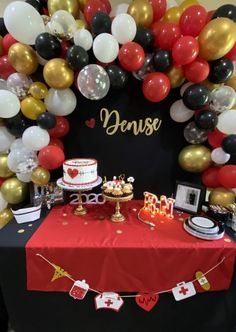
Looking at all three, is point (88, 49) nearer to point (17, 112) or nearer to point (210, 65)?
point (17, 112)

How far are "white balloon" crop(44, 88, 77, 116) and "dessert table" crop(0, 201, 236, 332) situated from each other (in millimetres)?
701

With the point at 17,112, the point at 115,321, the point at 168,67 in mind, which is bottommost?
the point at 115,321

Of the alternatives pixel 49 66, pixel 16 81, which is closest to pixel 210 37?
pixel 49 66

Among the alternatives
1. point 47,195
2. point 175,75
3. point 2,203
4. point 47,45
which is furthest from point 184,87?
point 2,203

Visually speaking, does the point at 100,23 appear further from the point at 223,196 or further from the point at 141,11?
the point at 223,196

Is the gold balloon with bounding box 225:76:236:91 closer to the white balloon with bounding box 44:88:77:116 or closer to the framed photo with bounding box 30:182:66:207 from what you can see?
the white balloon with bounding box 44:88:77:116

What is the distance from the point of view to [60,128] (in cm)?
130

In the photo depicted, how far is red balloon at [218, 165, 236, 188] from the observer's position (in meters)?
1.19

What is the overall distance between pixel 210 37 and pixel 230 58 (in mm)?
224

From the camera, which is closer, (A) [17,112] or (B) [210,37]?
(B) [210,37]

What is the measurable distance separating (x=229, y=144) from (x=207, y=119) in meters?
0.19

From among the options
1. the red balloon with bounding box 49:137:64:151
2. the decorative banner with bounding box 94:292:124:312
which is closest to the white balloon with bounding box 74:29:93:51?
the red balloon with bounding box 49:137:64:151

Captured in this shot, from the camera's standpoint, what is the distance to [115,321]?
113cm

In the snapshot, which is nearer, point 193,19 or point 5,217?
point 193,19
